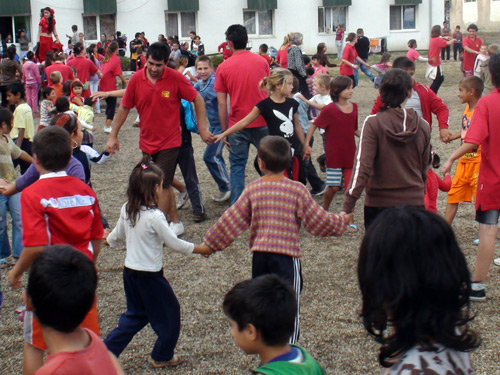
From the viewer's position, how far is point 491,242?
5059 millimetres

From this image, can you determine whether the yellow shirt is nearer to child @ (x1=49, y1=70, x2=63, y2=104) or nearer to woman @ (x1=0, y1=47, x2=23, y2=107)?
child @ (x1=49, y1=70, x2=63, y2=104)

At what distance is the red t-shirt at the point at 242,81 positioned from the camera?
7.23 metres

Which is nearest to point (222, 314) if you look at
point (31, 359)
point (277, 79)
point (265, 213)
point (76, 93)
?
point (265, 213)

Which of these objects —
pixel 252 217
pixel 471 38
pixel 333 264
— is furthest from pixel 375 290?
pixel 471 38

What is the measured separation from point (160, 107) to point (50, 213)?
10.2 feet

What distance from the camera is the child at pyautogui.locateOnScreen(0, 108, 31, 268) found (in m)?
5.82

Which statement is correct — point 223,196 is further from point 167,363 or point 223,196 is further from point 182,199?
point 167,363

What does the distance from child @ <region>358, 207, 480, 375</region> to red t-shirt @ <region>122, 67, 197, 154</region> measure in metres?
4.88

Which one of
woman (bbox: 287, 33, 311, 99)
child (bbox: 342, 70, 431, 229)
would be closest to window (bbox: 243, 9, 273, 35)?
woman (bbox: 287, 33, 311, 99)

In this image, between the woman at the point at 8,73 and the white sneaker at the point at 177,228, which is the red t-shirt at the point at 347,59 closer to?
the woman at the point at 8,73

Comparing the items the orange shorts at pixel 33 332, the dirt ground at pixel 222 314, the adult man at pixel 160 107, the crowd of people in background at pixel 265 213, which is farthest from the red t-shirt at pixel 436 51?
the orange shorts at pixel 33 332

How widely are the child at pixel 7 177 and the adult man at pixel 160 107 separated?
95cm

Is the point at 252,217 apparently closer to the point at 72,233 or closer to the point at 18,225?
the point at 72,233

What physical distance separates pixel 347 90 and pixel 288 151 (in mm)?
3037
